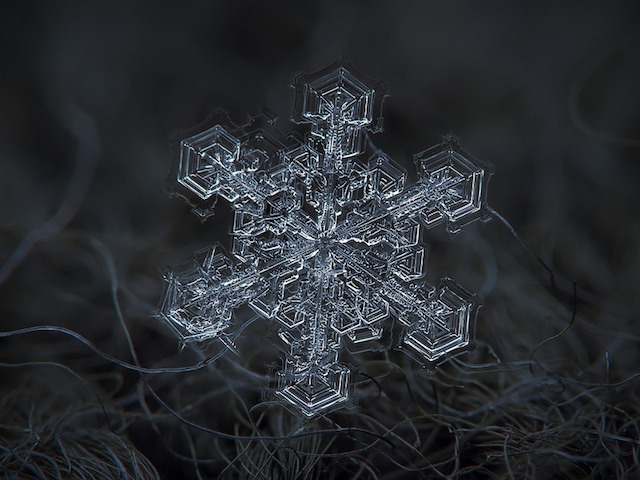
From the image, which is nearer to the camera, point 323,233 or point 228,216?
point 323,233

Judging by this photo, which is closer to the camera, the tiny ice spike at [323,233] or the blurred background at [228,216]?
the tiny ice spike at [323,233]

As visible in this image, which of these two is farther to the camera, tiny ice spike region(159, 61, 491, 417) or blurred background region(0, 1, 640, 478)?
blurred background region(0, 1, 640, 478)

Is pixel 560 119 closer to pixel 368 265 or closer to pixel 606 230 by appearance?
pixel 606 230

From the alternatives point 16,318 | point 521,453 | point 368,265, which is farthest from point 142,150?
point 521,453
